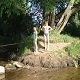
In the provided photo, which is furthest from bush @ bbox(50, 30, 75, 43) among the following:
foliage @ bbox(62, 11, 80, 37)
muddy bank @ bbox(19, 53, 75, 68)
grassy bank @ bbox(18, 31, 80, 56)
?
foliage @ bbox(62, 11, 80, 37)

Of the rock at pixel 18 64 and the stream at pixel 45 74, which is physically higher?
the rock at pixel 18 64

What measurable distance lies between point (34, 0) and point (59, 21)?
12.7 ft

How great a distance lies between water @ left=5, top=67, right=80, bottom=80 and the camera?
14.0 metres

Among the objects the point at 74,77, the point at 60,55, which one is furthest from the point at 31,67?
the point at 74,77

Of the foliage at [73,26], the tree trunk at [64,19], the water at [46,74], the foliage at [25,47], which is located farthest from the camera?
the foliage at [73,26]

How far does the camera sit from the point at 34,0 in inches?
711

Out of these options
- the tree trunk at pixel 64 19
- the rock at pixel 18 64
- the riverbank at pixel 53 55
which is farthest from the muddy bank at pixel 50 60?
the tree trunk at pixel 64 19

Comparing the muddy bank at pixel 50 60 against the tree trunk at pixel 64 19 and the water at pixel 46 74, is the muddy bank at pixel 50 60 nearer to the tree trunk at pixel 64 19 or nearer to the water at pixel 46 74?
the water at pixel 46 74

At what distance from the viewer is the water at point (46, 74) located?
14.0m

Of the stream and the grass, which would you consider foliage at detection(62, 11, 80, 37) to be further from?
the stream

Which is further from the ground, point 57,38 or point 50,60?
point 57,38

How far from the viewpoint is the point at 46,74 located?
14758mm

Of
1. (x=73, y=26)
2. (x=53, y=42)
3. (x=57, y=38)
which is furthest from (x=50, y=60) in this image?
(x=73, y=26)

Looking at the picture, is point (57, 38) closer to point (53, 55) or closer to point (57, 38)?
point (57, 38)
